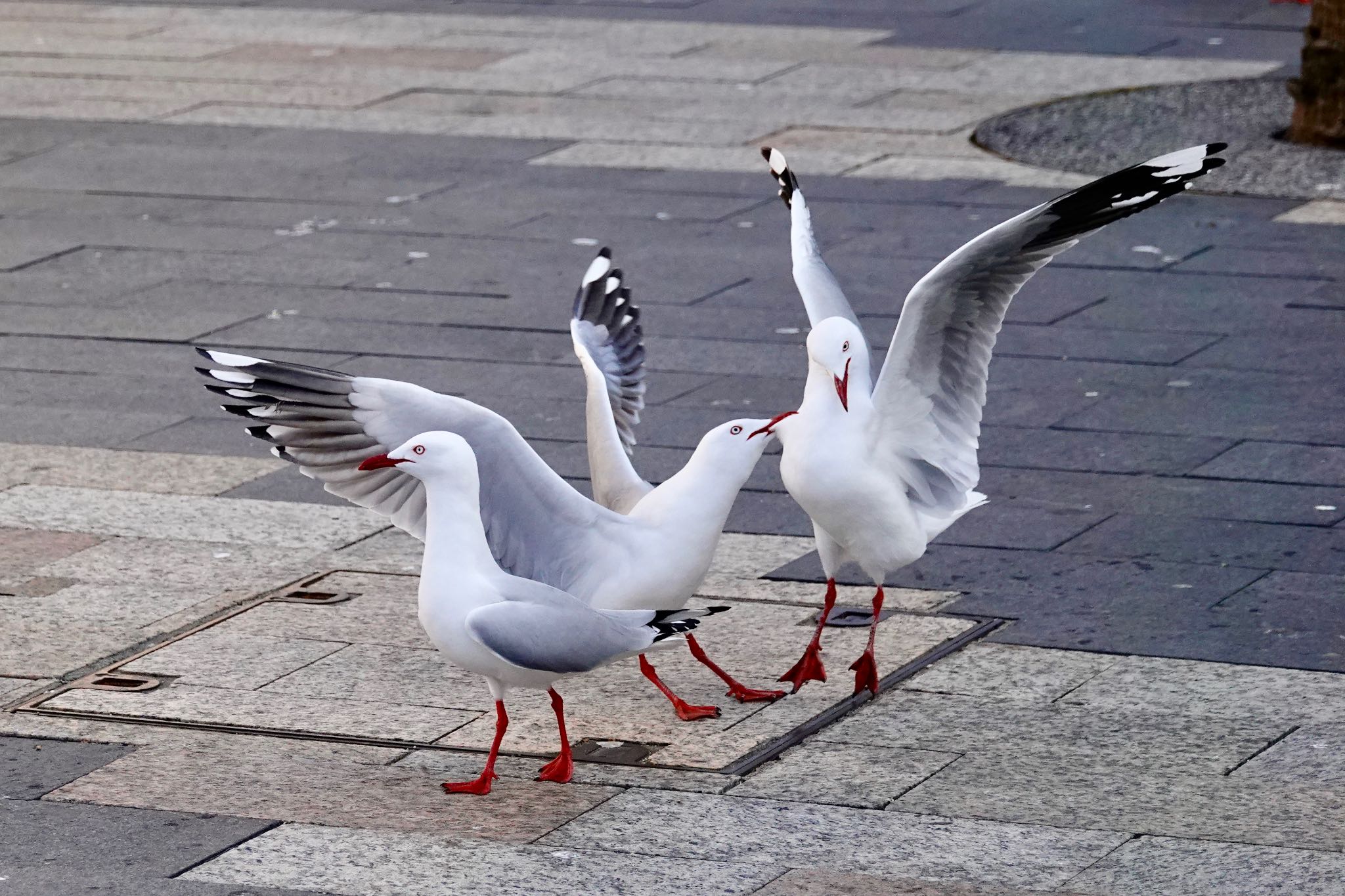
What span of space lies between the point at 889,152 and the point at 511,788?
27.6ft

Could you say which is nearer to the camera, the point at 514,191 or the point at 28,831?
the point at 28,831

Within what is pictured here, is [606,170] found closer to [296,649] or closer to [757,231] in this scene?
[757,231]

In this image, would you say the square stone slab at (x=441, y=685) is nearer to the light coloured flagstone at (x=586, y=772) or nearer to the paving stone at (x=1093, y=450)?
the light coloured flagstone at (x=586, y=772)

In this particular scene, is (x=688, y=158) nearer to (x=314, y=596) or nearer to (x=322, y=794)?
(x=314, y=596)

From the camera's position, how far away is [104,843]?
17.3ft

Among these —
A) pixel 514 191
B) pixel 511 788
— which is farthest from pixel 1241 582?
pixel 514 191

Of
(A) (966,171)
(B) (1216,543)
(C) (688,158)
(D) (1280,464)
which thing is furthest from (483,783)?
(C) (688,158)

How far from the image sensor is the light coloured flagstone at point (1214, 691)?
598cm

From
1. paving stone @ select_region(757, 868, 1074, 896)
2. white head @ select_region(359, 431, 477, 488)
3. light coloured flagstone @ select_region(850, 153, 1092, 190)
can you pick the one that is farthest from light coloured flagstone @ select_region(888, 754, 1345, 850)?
light coloured flagstone @ select_region(850, 153, 1092, 190)

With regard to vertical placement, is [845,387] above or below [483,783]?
above

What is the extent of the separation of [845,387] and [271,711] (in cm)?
185

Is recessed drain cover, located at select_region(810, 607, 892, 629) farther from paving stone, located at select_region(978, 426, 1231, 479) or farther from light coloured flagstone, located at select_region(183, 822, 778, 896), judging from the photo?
light coloured flagstone, located at select_region(183, 822, 778, 896)

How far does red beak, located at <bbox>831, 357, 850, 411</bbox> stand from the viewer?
6.02m

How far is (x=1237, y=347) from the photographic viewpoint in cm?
948
